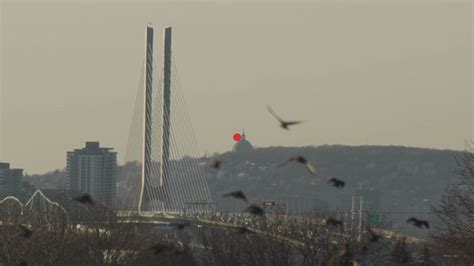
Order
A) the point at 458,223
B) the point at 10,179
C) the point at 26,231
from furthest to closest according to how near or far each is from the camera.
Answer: the point at 10,179 < the point at 26,231 < the point at 458,223

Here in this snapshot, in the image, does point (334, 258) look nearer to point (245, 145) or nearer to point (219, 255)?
point (219, 255)

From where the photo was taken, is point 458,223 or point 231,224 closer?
point 458,223

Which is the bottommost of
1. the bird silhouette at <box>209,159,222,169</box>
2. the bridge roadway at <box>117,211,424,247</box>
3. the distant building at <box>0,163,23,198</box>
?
the bird silhouette at <box>209,159,222,169</box>

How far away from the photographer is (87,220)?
269 ft

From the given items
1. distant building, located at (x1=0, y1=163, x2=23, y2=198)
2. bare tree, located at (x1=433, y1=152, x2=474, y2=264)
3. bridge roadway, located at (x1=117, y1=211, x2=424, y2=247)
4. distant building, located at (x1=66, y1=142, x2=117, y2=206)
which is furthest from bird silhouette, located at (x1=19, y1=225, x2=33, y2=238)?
distant building, located at (x1=0, y1=163, x2=23, y2=198)

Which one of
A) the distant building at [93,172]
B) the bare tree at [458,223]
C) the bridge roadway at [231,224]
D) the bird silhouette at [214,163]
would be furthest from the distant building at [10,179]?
the bird silhouette at [214,163]

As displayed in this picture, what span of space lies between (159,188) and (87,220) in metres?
43.0

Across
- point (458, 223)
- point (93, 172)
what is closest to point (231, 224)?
point (458, 223)

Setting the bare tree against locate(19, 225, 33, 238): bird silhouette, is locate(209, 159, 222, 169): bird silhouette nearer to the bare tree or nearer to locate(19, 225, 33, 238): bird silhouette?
→ the bare tree

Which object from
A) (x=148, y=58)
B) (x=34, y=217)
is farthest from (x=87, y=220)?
(x=148, y=58)

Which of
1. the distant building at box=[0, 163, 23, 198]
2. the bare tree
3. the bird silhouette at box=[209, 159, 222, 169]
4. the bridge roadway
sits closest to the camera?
the bird silhouette at box=[209, 159, 222, 169]

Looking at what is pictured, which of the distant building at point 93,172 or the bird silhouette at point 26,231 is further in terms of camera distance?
the distant building at point 93,172

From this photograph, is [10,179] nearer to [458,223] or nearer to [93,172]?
[93,172]

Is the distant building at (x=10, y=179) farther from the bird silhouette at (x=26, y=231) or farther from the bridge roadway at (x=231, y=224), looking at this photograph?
the bird silhouette at (x=26, y=231)
